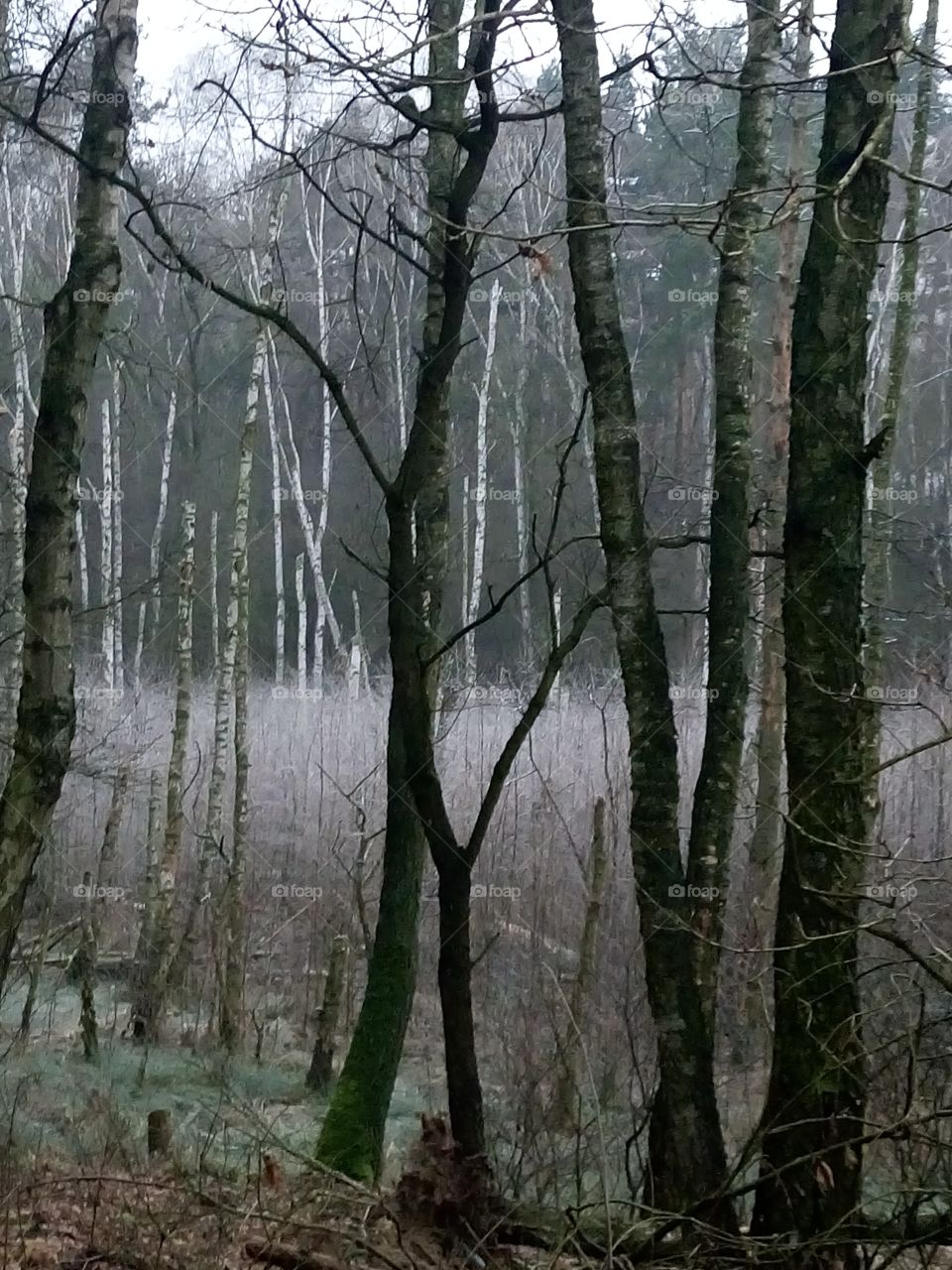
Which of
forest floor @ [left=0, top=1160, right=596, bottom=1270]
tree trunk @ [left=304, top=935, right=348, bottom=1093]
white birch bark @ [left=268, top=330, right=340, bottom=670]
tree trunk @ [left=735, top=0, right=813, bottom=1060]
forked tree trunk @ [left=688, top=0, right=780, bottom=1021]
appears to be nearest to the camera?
forest floor @ [left=0, top=1160, right=596, bottom=1270]

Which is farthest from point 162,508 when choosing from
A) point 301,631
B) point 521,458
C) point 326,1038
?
point 326,1038

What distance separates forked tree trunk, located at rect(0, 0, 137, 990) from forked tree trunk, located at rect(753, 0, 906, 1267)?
277cm

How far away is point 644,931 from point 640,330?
→ 14441mm

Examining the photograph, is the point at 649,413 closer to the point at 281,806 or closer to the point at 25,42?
the point at 281,806

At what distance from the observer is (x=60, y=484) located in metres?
4.77

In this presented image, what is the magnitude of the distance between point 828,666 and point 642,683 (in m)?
0.81

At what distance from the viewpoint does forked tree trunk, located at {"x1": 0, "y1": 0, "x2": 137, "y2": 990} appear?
465cm

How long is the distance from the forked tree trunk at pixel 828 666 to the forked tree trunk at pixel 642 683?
1.45 feet

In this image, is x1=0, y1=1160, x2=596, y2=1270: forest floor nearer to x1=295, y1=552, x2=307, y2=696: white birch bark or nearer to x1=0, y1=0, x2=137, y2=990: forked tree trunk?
x1=0, y1=0, x2=137, y2=990: forked tree trunk

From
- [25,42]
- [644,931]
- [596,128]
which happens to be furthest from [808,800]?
[25,42]

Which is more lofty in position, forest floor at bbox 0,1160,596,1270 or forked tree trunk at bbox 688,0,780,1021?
forked tree trunk at bbox 688,0,780,1021

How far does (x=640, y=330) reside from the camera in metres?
17.2

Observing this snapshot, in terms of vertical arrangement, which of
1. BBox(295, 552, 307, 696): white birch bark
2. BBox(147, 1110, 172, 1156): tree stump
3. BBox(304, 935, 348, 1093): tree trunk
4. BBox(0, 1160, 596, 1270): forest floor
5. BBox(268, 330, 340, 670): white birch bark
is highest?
BBox(268, 330, 340, 670): white birch bark

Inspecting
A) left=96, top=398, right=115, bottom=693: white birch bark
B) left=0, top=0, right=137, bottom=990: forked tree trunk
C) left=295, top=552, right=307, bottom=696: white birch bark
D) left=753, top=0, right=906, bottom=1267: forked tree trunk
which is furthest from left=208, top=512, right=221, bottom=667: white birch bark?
left=753, top=0, right=906, bottom=1267: forked tree trunk
